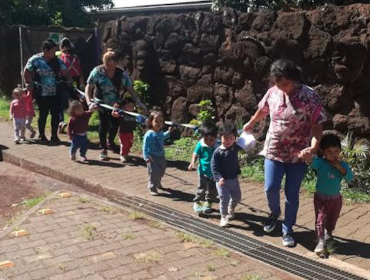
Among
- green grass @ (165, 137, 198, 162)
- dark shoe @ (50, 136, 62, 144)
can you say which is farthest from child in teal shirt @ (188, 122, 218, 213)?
dark shoe @ (50, 136, 62, 144)

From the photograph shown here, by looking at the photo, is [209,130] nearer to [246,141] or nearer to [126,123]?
[246,141]

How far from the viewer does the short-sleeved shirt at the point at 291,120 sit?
14.3ft

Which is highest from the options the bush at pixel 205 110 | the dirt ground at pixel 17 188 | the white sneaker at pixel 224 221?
the bush at pixel 205 110

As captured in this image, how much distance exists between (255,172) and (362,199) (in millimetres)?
1592

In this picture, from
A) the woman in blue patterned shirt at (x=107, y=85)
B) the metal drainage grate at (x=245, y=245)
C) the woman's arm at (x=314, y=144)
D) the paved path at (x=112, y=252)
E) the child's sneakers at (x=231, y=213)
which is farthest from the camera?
the woman in blue patterned shirt at (x=107, y=85)

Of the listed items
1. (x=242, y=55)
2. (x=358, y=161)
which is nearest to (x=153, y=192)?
(x=358, y=161)

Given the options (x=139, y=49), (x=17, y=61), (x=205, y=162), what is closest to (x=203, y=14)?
(x=139, y=49)

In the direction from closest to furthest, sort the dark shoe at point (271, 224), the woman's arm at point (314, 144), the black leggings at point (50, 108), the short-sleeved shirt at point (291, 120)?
1. the woman's arm at point (314, 144)
2. the short-sleeved shirt at point (291, 120)
3. the dark shoe at point (271, 224)
4. the black leggings at point (50, 108)

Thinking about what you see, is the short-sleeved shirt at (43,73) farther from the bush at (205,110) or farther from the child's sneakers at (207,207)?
the child's sneakers at (207,207)

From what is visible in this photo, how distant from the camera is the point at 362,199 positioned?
572 cm

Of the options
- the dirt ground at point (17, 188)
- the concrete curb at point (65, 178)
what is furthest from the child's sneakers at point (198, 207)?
the dirt ground at point (17, 188)

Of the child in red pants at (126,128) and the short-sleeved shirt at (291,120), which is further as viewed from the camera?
the child in red pants at (126,128)

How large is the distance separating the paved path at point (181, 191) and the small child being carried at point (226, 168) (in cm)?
26

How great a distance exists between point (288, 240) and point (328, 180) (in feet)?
2.23
